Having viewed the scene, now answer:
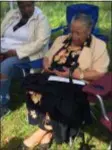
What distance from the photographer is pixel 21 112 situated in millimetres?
5391

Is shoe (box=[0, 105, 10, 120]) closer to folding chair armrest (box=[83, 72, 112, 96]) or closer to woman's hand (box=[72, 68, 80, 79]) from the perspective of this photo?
woman's hand (box=[72, 68, 80, 79])

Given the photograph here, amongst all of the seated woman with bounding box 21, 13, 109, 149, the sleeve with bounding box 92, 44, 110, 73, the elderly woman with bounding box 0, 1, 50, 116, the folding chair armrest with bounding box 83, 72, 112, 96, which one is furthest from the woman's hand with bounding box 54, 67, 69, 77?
the elderly woman with bounding box 0, 1, 50, 116

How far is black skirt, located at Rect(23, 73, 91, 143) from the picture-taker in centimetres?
410

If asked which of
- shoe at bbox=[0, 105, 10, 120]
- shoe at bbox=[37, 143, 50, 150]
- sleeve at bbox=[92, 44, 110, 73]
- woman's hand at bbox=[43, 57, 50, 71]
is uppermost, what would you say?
sleeve at bbox=[92, 44, 110, 73]

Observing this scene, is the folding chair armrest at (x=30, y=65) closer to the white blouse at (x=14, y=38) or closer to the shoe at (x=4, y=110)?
the white blouse at (x=14, y=38)

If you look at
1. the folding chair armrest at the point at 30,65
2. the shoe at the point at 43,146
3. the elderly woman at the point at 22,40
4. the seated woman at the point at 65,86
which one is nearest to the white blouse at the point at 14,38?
the elderly woman at the point at 22,40

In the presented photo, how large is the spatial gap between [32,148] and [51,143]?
8.9 inches

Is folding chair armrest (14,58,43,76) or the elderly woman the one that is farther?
the elderly woman

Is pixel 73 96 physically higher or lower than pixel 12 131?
higher

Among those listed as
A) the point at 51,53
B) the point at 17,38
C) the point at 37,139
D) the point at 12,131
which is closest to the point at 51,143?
the point at 37,139

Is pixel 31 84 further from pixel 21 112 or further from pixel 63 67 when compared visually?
pixel 21 112

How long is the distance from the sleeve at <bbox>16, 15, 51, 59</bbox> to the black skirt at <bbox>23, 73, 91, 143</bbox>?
838 mm

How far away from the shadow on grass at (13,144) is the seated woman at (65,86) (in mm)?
100

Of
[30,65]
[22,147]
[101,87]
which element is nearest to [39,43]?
[30,65]
